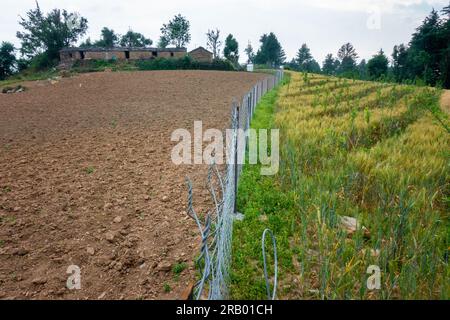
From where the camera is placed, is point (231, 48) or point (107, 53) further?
point (231, 48)

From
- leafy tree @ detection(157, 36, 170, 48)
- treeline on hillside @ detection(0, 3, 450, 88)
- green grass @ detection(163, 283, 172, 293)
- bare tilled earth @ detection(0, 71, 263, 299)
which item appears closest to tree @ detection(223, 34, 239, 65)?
treeline on hillside @ detection(0, 3, 450, 88)

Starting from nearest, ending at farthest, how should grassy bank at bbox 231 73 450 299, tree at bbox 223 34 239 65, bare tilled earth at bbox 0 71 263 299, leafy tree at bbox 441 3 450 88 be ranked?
grassy bank at bbox 231 73 450 299 → bare tilled earth at bbox 0 71 263 299 → leafy tree at bbox 441 3 450 88 → tree at bbox 223 34 239 65

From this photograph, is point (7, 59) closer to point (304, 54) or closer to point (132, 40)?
point (132, 40)

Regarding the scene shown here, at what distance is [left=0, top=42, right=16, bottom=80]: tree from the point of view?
157 feet

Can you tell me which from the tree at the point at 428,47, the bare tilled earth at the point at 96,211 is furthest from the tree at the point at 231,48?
the bare tilled earth at the point at 96,211

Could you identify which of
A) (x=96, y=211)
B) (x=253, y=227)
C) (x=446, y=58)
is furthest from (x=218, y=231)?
(x=446, y=58)

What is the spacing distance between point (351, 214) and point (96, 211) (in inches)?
160

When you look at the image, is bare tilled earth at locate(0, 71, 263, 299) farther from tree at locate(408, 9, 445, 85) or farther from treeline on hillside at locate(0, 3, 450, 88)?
tree at locate(408, 9, 445, 85)

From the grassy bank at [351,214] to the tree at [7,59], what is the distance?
193ft

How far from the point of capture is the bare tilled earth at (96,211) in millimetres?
3207

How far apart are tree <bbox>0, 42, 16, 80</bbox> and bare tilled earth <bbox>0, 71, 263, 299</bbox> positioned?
167ft

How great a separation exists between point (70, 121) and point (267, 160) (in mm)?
8480

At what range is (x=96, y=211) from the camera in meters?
4.59

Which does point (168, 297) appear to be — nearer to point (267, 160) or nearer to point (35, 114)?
point (267, 160)
